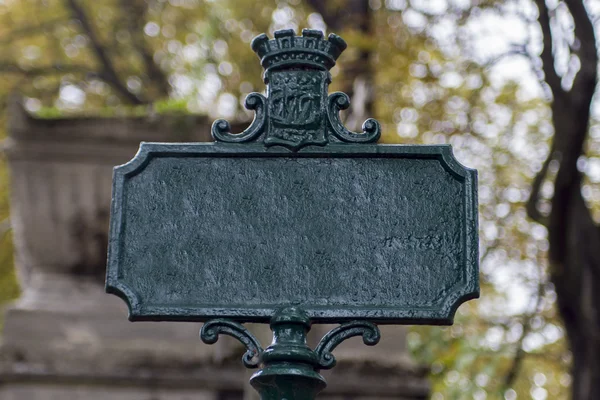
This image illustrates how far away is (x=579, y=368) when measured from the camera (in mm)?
6988

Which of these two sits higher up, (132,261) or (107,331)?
(107,331)

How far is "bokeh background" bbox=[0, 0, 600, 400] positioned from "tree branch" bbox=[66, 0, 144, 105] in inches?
0.9

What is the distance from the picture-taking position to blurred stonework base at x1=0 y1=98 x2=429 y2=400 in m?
5.91

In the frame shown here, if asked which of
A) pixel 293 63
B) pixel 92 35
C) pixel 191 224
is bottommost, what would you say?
pixel 191 224

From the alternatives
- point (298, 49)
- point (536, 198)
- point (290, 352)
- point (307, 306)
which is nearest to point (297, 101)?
point (298, 49)

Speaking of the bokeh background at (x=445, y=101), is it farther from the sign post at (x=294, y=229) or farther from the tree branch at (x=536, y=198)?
the sign post at (x=294, y=229)

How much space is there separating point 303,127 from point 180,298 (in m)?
0.52

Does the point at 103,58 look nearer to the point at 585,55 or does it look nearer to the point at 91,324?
the point at 91,324

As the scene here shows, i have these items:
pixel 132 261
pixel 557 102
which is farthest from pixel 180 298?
pixel 557 102

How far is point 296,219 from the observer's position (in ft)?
8.65

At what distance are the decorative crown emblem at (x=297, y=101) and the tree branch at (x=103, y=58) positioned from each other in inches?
326

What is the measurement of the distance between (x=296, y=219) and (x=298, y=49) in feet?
1.46

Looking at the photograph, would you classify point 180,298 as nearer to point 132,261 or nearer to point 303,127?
point 132,261

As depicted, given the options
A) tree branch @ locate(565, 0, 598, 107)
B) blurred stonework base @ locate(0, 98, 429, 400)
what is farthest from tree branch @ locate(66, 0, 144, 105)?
tree branch @ locate(565, 0, 598, 107)
